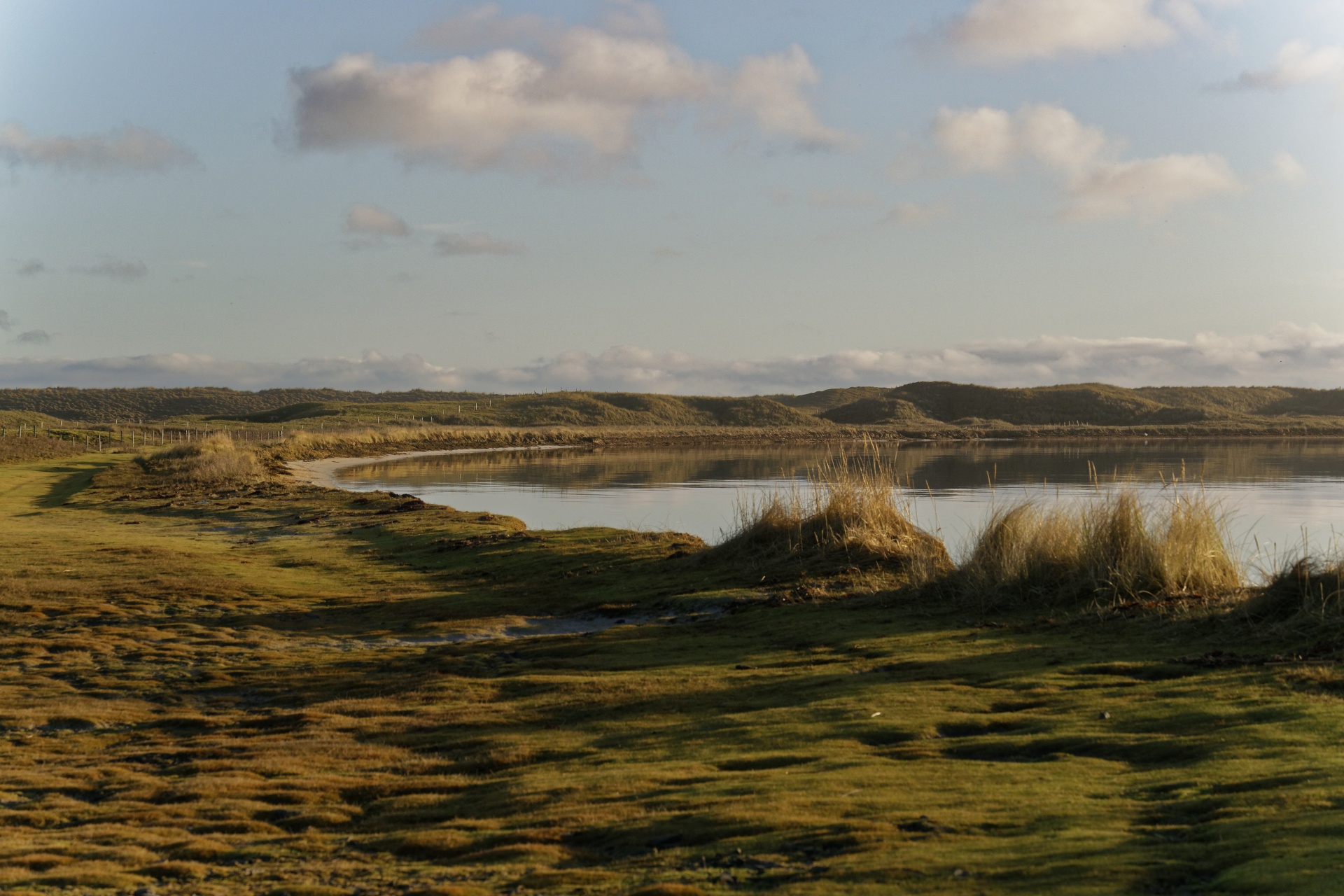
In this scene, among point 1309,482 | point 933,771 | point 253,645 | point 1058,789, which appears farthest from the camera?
point 1309,482

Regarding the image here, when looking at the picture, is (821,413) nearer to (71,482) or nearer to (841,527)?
(71,482)

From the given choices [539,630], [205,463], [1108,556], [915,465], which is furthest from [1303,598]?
[915,465]

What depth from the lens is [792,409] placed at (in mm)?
182625

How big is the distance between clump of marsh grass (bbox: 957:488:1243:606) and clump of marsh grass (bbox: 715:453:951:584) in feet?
6.01

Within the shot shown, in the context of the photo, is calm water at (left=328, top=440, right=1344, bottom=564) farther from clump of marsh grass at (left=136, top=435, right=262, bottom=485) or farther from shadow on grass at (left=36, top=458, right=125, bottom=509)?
shadow on grass at (left=36, top=458, right=125, bottom=509)

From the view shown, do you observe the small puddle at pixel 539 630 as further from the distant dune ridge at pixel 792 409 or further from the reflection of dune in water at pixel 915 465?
the distant dune ridge at pixel 792 409

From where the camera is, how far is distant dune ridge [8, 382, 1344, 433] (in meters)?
154

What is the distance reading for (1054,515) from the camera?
1515 centimetres

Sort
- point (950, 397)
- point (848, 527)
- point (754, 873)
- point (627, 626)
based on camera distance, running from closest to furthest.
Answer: point (754, 873)
point (627, 626)
point (848, 527)
point (950, 397)

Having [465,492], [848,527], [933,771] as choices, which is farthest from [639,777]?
[465,492]

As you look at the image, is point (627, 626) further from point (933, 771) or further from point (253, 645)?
point (933, 771)

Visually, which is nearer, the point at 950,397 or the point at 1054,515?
the point at 1054,515

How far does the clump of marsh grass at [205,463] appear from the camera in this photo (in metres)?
43.9

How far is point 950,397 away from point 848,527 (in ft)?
565
